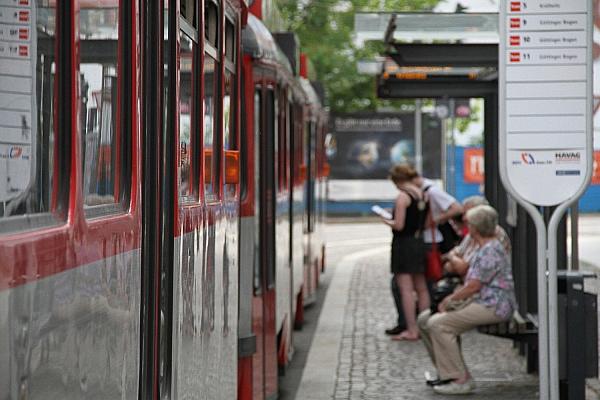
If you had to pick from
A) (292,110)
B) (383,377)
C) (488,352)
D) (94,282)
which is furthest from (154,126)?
(488,352)

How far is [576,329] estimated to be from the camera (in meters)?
7.34

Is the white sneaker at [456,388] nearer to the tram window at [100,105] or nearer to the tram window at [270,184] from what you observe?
the tram window at [270,184]

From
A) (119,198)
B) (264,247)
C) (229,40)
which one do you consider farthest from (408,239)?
(119,198)

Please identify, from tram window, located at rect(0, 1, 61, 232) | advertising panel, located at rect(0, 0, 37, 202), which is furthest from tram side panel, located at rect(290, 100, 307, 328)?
advertising panel, located at rect(0, 0, 37, 202)

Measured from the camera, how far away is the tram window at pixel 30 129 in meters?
2.40

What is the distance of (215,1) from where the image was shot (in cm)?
524

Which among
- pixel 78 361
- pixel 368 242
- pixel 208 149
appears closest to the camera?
pixel 78 361

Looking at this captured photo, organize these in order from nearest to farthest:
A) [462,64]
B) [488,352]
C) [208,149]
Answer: [208,149]
[462,64]
[488,352]

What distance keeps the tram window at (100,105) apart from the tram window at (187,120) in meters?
0.80

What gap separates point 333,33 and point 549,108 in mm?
37023

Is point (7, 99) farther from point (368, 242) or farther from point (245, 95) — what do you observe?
point (368, 242)

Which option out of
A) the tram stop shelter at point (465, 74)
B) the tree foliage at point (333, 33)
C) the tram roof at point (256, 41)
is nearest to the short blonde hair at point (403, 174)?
the tram stop shelter at point (465, 74)

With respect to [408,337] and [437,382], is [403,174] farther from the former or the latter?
[437,382]

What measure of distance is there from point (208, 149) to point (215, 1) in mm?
645
